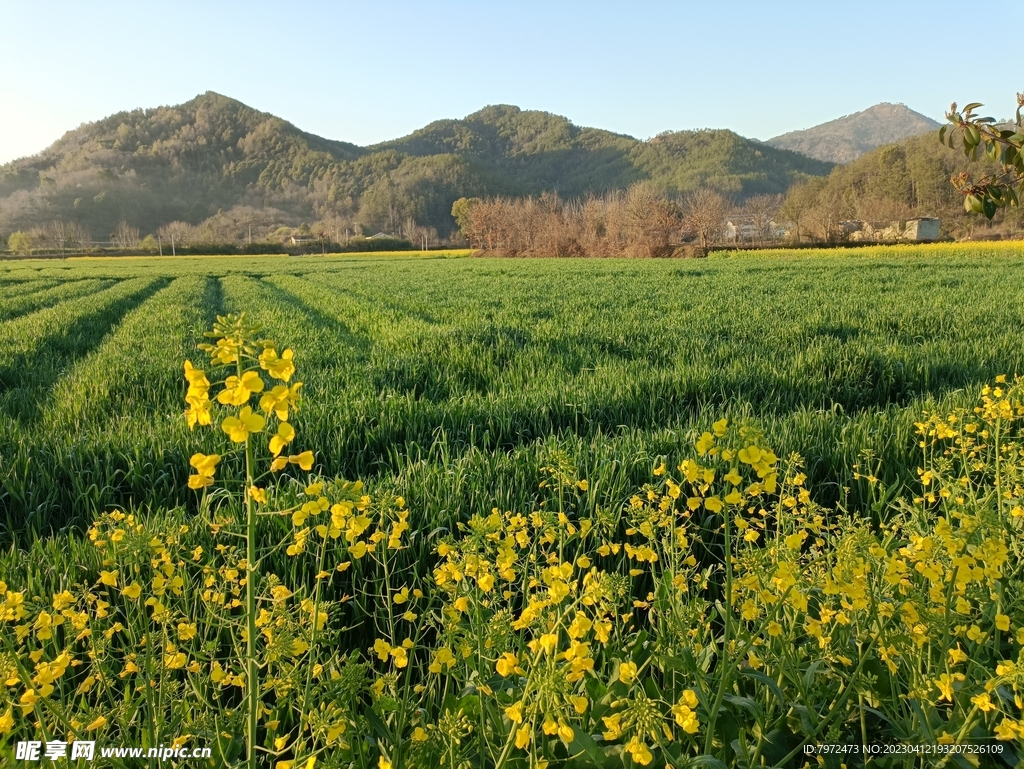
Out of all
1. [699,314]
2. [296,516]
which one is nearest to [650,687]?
[296,516]

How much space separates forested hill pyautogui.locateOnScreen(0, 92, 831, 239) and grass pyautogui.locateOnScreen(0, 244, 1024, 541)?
13435 cm

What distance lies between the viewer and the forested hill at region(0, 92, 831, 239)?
5714 inches

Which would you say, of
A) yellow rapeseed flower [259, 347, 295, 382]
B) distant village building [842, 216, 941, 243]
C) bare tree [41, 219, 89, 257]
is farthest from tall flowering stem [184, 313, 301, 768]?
bare tree [41, 219, 89, 257]

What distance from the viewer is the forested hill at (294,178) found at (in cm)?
14512

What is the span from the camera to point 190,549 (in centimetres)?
252

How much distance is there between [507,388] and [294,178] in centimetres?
20364

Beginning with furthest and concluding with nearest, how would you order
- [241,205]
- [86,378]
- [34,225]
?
[241,205]
[34,225]
[86,378]

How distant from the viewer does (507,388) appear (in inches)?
234

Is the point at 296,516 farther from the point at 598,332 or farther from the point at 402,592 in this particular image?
the point at 598,332

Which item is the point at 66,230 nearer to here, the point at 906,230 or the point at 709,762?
the point at 906,230

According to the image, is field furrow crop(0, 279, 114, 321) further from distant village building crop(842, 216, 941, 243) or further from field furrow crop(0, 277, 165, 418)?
distant village building crop(842, 216, 941, 243)

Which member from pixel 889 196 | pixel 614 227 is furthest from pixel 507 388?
pixel 889 196

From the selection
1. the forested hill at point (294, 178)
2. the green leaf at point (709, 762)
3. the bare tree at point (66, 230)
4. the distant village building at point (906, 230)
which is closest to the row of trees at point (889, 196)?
the distant village building at point (906, 230)

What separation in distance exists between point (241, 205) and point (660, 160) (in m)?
129
